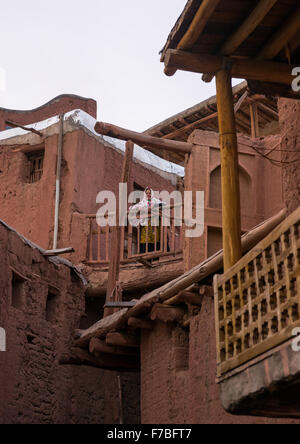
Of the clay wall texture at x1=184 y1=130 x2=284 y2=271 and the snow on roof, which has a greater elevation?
the snow on roof

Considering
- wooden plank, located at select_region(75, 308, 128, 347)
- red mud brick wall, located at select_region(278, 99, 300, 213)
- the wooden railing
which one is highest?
the wooden railing

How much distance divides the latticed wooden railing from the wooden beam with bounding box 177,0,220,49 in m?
2.03

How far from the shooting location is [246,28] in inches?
259

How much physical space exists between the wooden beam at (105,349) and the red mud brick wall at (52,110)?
25.3ft

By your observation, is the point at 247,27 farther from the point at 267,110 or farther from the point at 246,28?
the point at 267,110

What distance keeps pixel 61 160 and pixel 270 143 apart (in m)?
5.15

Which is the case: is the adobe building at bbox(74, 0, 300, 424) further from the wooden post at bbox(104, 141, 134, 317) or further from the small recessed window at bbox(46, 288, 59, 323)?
the small recessed window at bbox(46, 288, 59, 323)

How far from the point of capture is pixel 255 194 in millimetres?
12688

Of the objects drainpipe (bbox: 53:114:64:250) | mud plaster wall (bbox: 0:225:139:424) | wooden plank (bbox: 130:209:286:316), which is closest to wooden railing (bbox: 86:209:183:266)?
drainpipe (bbox: 53:114:64:250)

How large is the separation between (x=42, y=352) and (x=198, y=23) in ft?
22.7

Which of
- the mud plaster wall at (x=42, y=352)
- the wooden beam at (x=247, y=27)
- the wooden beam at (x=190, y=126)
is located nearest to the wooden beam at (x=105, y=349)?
the mud plaster wall at (x=42, y=352)

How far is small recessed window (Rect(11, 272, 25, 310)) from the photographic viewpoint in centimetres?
1170

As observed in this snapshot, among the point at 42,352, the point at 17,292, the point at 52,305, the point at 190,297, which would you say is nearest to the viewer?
the point at 190,297

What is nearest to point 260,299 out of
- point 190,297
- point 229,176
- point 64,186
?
point 229,176
